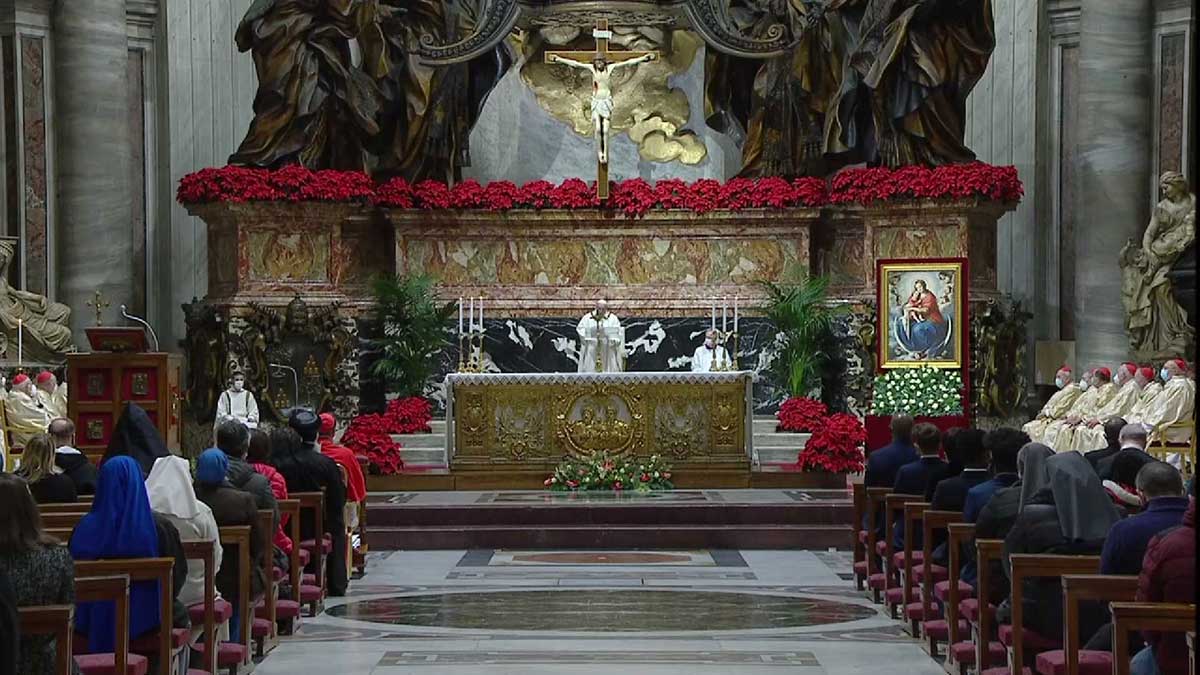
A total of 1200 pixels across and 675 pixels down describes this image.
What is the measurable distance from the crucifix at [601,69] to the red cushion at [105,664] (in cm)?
1590

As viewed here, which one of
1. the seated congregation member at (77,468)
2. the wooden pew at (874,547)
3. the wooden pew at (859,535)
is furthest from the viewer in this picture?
the wooden pew at (859,535)

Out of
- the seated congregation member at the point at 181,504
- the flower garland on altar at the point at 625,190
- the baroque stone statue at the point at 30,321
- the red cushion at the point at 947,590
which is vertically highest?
the flower garland on altar at the point at 625,190

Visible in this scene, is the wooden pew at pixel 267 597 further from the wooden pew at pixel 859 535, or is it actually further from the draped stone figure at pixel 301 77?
the draped stone figure at pixel 301 77

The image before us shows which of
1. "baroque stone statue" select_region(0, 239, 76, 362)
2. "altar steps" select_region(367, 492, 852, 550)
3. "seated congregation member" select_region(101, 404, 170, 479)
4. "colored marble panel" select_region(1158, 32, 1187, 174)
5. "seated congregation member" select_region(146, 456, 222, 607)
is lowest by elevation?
"altar steps" select_region(367, 492, 852, 550)

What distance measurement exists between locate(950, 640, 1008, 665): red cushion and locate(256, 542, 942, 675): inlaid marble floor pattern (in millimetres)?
534

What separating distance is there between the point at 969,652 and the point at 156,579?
4.19m

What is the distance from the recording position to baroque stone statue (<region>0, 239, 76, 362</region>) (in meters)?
22.1

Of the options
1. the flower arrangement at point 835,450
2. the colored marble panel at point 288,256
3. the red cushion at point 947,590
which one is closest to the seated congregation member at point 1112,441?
the red cushion at point 947,590

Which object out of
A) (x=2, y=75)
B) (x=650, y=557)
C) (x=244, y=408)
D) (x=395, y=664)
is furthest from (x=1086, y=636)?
(x=2, y=75)

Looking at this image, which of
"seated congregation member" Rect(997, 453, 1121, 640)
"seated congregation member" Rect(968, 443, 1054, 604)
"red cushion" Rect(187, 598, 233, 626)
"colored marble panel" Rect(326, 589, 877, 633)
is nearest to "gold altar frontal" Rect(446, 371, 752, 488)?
"colored marble panel" Rect(326, 589, 877, 633)

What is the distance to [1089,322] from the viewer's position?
22.9m

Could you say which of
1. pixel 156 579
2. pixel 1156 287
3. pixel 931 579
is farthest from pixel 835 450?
pixel 156 579

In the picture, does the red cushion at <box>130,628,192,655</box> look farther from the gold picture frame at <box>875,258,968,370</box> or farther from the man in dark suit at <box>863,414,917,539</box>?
the gold picture frame at <box>875,258,968,370</box>

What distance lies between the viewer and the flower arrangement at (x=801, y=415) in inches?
874
